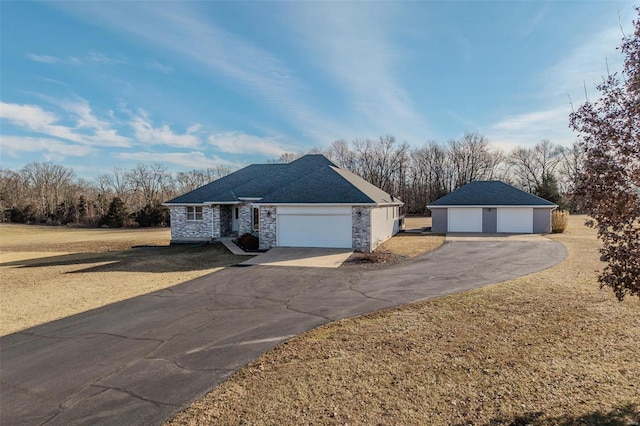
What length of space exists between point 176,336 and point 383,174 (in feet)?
175

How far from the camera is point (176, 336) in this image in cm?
641

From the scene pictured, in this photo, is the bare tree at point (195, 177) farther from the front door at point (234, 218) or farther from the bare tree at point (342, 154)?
the front door at point (234, 218)

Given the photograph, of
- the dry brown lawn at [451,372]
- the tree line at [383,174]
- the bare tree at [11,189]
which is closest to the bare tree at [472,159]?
the tree line at [383,174]

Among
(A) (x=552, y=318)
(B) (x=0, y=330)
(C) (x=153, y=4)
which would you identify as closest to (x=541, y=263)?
(A) (x=552, y=318)

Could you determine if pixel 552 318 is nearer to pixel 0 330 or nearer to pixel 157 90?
pixel 0 330

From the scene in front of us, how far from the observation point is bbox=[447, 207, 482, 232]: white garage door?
86.9 ft

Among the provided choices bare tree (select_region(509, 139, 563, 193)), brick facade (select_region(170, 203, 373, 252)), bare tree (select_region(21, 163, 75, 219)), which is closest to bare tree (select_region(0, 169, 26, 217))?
bare tree (select_region(21, 163, 75, 219))

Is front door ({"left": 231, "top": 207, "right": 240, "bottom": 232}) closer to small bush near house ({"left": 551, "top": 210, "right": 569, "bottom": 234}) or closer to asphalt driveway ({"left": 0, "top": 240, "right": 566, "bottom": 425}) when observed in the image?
asphalt driveway ({"left": 0, "top": 240, "right": 566, "bottom": 425})

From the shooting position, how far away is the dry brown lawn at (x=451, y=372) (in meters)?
3.75

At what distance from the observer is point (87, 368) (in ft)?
17.1

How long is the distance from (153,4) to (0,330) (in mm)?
11494

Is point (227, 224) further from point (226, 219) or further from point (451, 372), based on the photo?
point (451, 372)

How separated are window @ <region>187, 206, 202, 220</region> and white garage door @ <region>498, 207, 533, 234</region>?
73.6 feet

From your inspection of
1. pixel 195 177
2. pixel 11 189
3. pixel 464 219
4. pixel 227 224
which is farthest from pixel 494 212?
pixel 11 189
